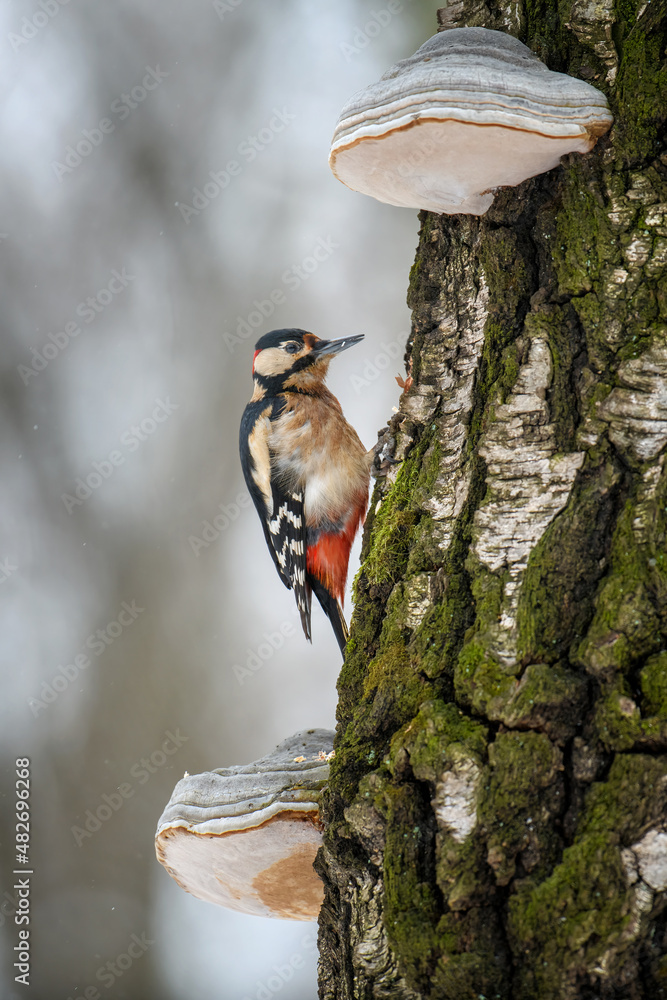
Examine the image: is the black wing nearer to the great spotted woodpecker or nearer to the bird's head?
the great spotted woodpecker

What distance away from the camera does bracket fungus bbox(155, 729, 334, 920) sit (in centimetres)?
182

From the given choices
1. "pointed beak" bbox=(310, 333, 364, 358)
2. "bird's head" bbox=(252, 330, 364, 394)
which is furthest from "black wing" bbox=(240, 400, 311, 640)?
"pointed beak" bbox=(310, 333, 364, 358)

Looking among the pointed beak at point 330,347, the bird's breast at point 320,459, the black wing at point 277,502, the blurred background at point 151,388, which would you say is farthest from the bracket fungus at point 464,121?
the blurred background at point 151,388

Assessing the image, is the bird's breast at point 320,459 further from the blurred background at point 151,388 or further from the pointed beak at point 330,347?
the blurred background at point 151,388

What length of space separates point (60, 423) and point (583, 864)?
16.8ft

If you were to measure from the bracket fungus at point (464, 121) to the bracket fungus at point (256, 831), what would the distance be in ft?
4.87

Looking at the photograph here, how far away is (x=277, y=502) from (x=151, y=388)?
2.22m

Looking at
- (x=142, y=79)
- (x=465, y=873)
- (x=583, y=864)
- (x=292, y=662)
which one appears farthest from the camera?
(x=292, y=662)

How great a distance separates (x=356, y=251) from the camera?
571 centimetres

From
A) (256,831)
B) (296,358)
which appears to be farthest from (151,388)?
(256,831)

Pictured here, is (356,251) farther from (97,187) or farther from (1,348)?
(1,348)

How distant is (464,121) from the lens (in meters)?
1.40

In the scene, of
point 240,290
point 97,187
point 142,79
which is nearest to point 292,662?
point 240,290

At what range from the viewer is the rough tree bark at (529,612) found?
1.30m
